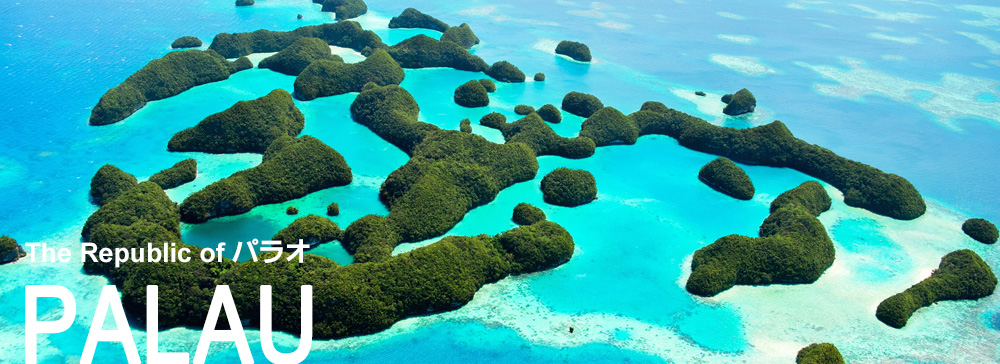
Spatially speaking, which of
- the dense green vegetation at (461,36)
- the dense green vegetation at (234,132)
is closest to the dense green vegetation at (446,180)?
the dense green vegetation at (234,132)

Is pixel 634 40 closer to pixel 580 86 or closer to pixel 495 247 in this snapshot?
pixel 580 86

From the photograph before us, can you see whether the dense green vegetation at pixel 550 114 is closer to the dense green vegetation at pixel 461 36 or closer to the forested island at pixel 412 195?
the forested island at pixel 412 195

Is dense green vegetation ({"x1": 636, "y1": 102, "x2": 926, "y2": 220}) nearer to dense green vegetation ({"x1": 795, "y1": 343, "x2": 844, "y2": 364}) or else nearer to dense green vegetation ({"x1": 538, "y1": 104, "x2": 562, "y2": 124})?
dense green vegetation ({"x1": 538, "y1": 104, "x2": 562, "y2": 124})

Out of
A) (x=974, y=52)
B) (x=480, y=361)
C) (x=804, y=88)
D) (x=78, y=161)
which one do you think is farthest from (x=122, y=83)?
(x=974, y=52)

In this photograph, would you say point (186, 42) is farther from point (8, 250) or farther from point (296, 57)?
point (8, 250)

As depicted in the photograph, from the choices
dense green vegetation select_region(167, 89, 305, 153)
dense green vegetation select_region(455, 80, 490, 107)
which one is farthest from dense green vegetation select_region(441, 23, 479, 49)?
dense green vegetation select_region(167, 89, 305, 153)
